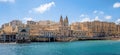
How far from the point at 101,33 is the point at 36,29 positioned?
1678 inches

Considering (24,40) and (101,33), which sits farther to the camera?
(101,33)

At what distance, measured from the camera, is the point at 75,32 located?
13062 centimetres

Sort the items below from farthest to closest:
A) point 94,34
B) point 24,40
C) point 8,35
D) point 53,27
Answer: point 94,34
point 53,27
point 8,35
point 24,40

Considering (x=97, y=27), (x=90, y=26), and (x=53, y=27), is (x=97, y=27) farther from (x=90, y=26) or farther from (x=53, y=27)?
(x=53, y=27)

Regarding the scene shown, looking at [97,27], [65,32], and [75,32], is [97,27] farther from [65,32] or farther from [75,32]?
[65,32]

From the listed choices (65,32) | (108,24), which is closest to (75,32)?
(65,32)

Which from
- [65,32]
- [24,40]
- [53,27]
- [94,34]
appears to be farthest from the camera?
[94,34]

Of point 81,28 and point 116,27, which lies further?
point 116,27

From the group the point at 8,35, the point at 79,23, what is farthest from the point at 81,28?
the point at 8,35

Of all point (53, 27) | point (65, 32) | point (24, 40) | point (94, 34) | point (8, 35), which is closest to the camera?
point (24, 40)

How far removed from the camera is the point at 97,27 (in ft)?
491

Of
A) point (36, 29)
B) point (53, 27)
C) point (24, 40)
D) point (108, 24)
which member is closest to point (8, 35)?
point (24, 40)

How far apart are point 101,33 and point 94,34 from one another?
5.77 metres

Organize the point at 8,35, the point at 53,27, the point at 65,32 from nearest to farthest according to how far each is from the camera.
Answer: the point at 8,35 → the point at 65,32 → the point at 53,27
